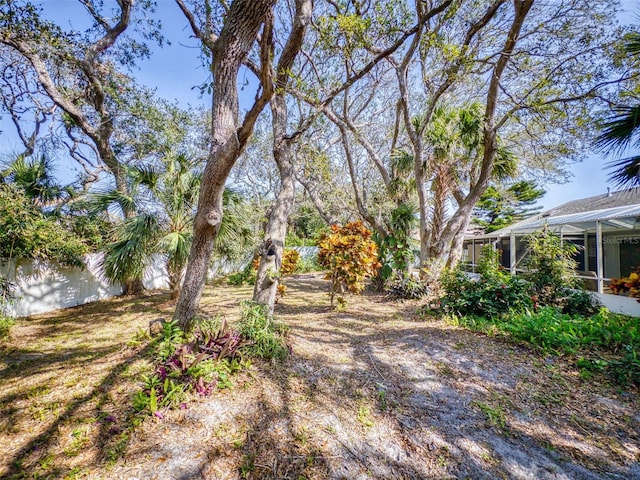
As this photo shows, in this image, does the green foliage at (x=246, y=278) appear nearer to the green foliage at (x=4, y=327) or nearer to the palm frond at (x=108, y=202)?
the palm frond at (x=108, y=202)

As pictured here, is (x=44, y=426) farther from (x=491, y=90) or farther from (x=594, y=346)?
(x=491, y=90)

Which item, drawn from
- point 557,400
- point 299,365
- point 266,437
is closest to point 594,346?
point 557,400

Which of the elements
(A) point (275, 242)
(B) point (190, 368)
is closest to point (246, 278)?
(A) point (275, 242)

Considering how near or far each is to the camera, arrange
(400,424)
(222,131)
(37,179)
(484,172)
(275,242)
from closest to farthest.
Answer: (400,424) → (222,131) → (275,242) → (37,179) → (484,172)

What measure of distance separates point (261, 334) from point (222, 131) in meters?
2.29

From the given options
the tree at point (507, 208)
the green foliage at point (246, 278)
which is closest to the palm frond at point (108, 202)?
the green foliage at point (246, 278)

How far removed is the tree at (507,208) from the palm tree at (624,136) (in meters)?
16.9

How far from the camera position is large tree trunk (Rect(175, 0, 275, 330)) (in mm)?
2399

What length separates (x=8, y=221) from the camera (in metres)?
4.04

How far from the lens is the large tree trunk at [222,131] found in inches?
94.4

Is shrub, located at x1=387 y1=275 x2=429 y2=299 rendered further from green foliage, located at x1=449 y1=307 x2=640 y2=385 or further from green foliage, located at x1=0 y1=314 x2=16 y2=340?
green foliage, located at x1=0 y1=314 x2=16 y2=340

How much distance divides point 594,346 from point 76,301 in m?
9.69

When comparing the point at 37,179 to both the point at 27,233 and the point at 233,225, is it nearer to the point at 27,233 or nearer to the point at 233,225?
the point at 27,233

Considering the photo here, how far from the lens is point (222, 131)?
2.77m
